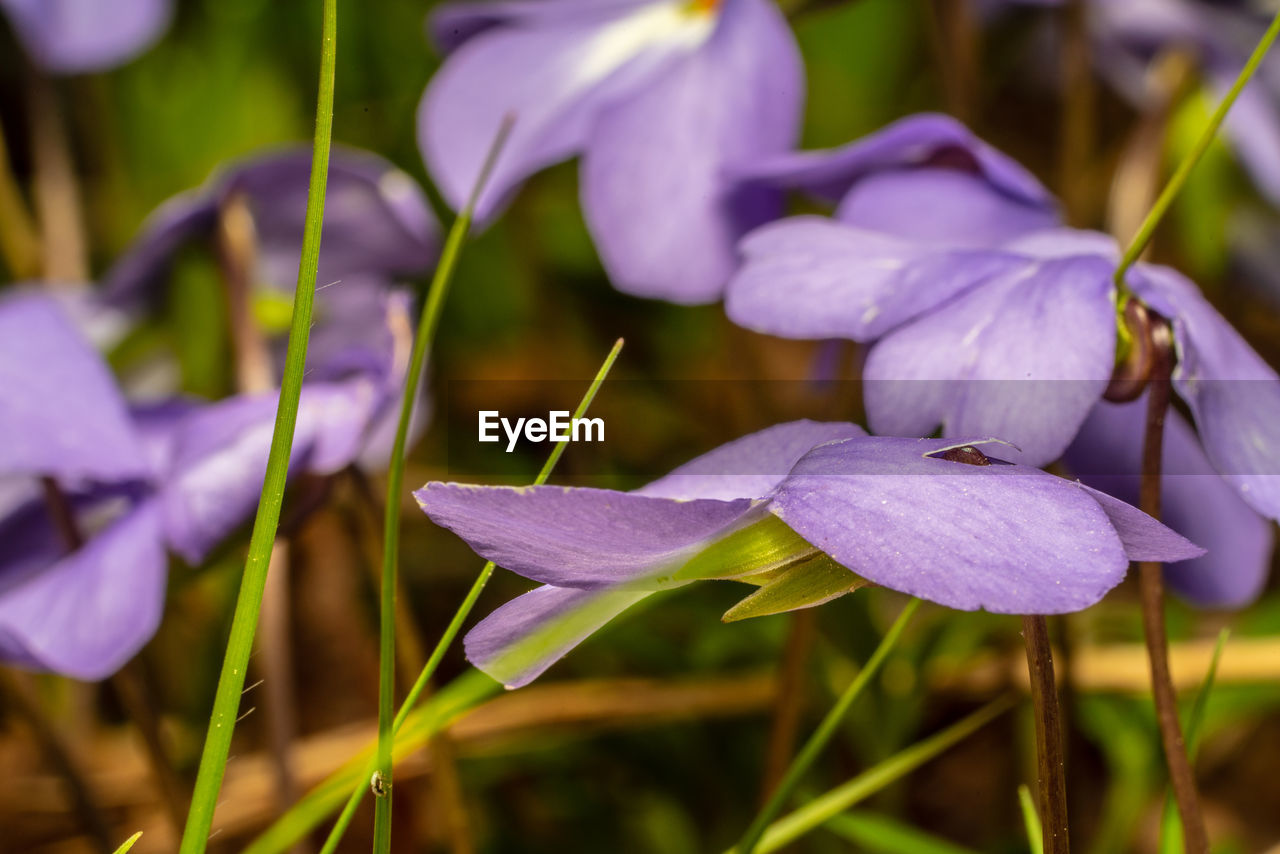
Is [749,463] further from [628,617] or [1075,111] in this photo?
[1075,111]

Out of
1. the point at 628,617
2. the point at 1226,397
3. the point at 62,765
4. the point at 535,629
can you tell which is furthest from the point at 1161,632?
the point at 62,765

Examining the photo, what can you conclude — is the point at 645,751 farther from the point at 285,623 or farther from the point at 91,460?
the point at 91,460

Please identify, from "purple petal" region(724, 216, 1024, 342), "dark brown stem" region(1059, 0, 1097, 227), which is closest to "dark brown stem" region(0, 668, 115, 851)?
"purple petal" region(724, 216, 1024, 342)

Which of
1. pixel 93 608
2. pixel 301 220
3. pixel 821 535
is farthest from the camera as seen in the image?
pixel 301 220

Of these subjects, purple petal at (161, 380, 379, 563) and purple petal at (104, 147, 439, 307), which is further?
purple petal at (104, 147, 439, 307)

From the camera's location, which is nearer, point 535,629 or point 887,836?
point 535,629

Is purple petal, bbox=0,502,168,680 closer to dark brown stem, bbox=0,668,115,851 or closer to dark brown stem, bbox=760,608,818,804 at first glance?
dark brown stem, bbox=0,668,115,851

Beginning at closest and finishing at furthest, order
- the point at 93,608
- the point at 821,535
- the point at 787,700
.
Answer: the point at 821,535 → the point at 93,608 → the point at 787,700
